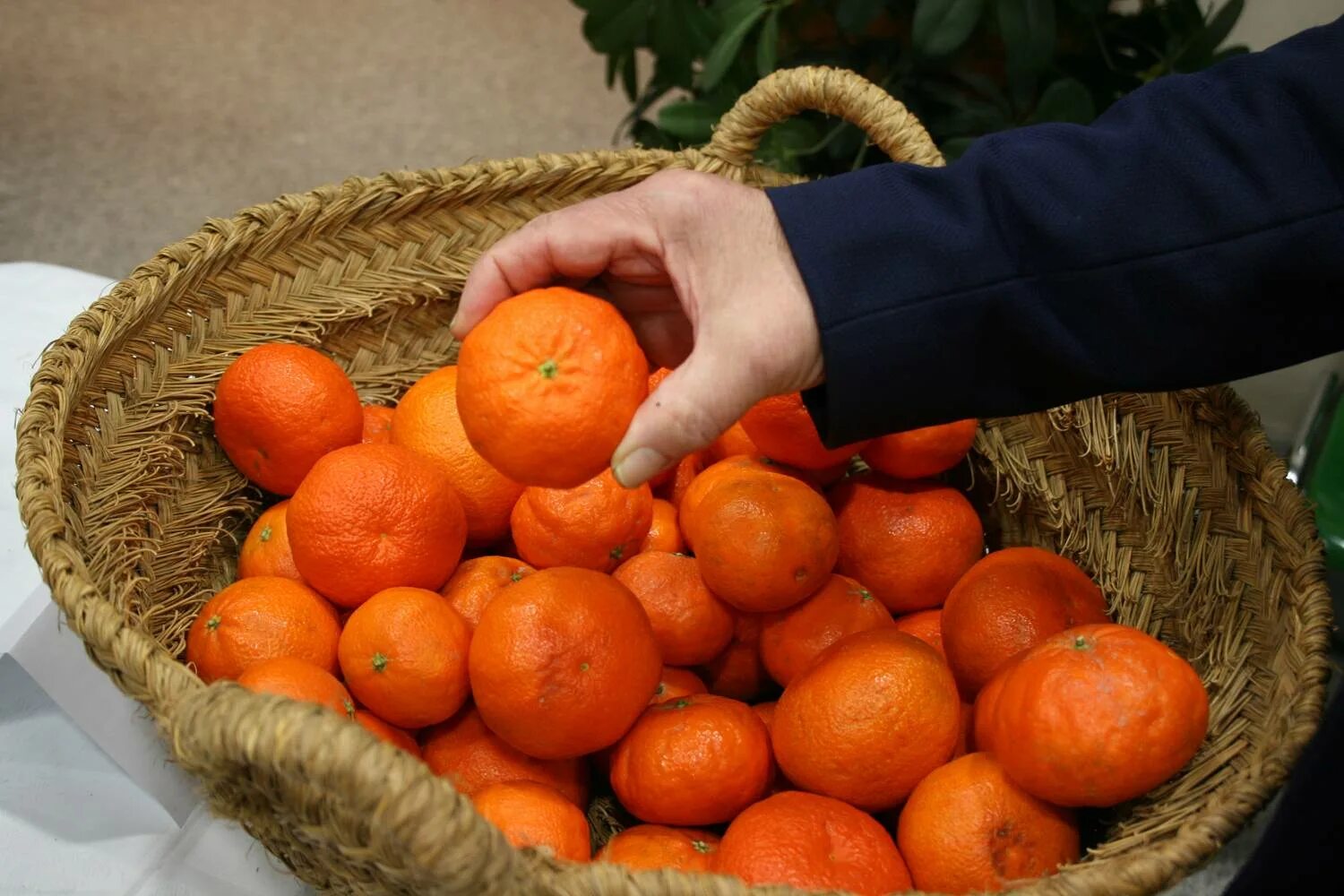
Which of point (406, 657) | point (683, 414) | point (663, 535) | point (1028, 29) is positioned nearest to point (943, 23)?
point (1028, 29)

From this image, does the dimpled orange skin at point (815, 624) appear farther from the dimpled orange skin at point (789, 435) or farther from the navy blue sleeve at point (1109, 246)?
the navy blue sleeve at point (1109, 246)

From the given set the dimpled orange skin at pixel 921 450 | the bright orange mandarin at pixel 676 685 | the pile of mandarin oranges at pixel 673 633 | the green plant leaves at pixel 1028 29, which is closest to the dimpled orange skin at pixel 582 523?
the pile of mandarin oranges at pixel 673 633

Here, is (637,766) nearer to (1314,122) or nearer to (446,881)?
(446,881)

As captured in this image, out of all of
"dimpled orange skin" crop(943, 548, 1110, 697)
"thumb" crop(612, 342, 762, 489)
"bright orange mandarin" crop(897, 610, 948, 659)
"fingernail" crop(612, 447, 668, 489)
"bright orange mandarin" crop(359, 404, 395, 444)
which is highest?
"thumb" crop(612, 342, 762, 489)

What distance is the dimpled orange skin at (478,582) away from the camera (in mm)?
873

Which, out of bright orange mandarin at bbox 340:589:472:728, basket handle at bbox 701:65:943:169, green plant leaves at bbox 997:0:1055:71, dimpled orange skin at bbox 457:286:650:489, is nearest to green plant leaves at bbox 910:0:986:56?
green plant leaves at bbox 997:0:1055:71

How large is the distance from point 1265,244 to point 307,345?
0.82m

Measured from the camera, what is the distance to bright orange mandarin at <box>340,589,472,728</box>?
780 mm

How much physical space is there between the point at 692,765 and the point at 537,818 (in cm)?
12

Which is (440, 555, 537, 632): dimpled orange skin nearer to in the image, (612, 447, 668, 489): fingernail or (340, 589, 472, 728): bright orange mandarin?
(340, 589, 472, 728): bright orange mandarin

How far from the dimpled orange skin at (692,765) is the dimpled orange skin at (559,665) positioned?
25 mm

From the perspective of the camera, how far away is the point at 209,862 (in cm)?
90

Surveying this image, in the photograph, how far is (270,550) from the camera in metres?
0.91

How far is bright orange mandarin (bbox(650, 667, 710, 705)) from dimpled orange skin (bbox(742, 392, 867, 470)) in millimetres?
209
